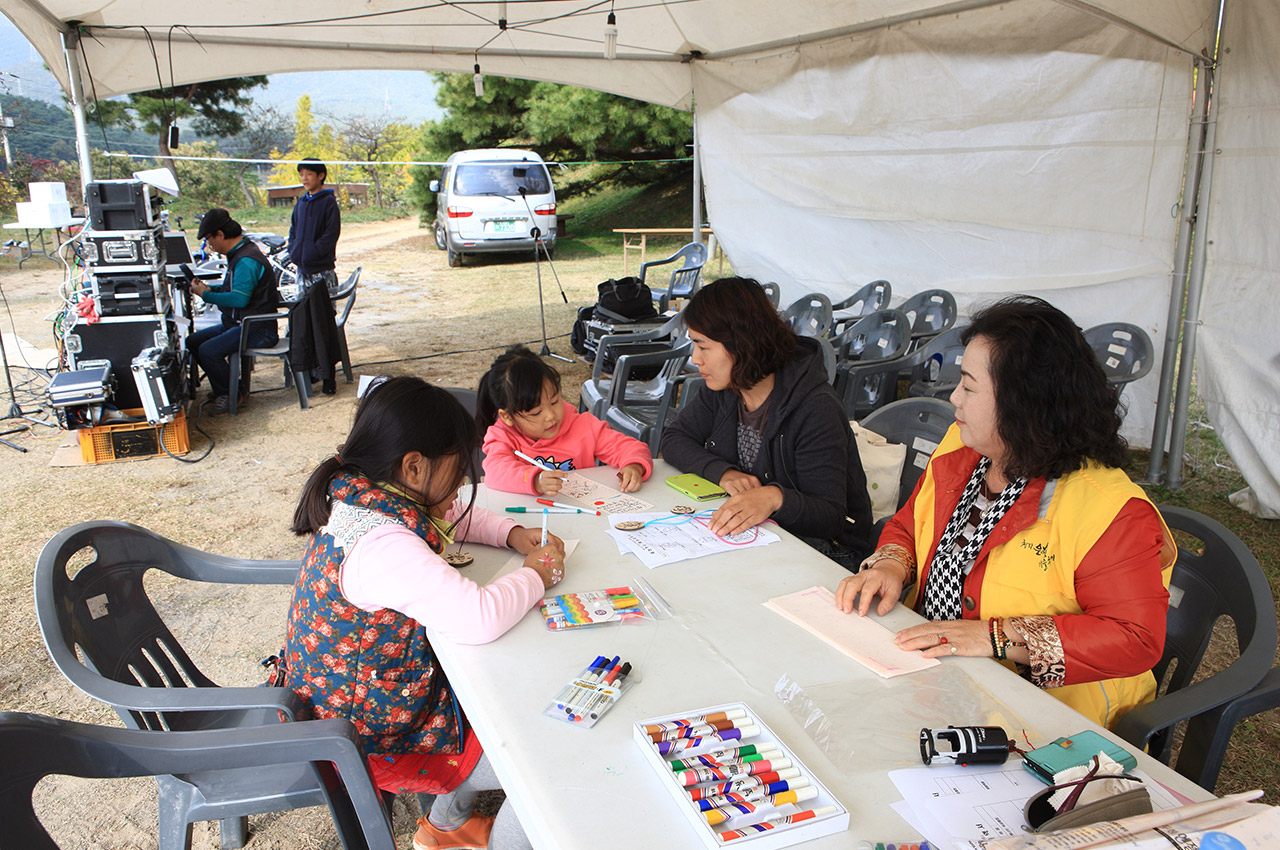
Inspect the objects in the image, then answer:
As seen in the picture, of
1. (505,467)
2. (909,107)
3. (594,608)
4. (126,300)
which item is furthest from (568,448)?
(909,107)

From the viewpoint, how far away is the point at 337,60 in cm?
626

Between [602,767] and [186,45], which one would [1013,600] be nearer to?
[602,767]

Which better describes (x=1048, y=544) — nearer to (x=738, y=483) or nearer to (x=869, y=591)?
(x=869, y=591)

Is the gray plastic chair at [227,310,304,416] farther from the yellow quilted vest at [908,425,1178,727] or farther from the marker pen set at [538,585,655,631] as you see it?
the yellow quilted vest at [908,425,1178,727]

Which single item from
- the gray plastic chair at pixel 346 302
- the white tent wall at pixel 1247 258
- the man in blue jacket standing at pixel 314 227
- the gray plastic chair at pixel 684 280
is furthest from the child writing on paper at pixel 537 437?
the gray plastic chair at pixel 684 280

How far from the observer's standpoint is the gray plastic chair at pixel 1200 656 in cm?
131

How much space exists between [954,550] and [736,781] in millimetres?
830

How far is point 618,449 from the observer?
7.52ft

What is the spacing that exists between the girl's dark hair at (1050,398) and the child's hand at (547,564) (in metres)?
0.88

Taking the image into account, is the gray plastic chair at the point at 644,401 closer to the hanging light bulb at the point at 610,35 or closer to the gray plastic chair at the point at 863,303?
the gray plastic chair at the point at 863,303

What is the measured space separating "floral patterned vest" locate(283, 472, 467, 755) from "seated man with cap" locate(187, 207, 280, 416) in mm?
4501

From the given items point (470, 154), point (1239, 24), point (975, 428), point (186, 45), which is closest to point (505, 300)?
point (470, 154)

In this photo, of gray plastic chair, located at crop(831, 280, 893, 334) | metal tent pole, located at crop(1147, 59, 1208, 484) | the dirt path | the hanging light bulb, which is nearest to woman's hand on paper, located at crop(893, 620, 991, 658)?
the dirt path

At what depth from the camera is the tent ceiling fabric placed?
513cm
